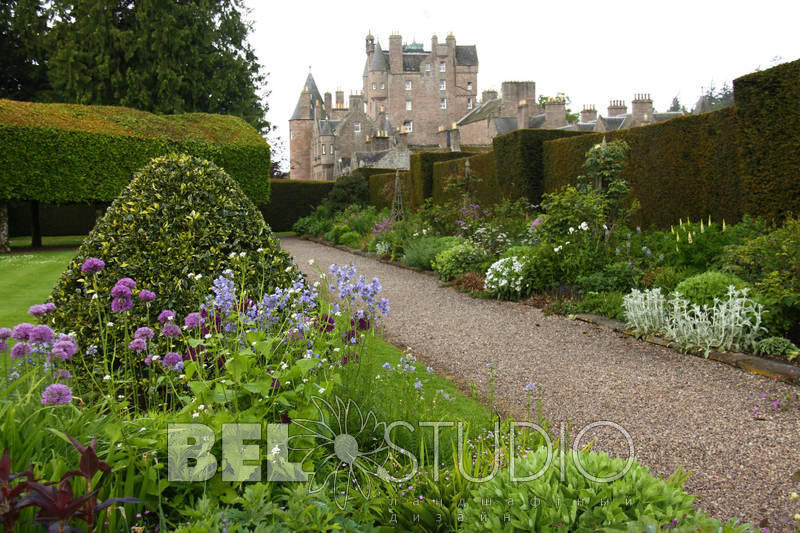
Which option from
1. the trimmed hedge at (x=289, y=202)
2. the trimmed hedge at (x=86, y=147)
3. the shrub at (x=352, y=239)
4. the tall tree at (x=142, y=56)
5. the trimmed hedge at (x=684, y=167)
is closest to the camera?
the trimmed hedge at (x=684, y=167)

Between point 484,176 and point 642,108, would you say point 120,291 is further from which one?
point 642,108

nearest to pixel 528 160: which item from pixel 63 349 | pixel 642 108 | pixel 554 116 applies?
pixel 63 349

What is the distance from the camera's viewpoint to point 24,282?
9.42 m

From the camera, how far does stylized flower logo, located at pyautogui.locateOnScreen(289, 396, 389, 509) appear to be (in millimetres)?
2213

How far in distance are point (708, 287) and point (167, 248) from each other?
4.88 metres

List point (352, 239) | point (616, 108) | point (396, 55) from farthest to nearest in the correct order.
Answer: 1. point (396, 55)
2. point (616, 108)
3. point (352, 239)

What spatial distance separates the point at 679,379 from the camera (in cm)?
446

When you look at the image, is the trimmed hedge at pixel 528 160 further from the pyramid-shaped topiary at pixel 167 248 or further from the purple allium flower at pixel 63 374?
the purple allium flower at pixel 63 374

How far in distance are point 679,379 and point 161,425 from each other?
387 cm

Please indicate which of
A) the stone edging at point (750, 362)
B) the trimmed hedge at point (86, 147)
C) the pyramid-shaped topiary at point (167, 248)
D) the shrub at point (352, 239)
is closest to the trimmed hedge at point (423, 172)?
the shrub at point (352, 239)

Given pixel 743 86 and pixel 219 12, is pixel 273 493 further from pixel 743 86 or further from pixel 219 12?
pixel 219 12

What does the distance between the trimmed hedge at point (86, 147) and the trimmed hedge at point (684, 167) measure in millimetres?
13098

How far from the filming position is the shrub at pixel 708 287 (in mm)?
5418

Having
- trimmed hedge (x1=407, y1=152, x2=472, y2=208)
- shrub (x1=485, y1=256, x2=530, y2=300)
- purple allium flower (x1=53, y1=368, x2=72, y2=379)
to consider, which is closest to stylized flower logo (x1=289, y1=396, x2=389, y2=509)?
purple allium flower (x1=53, y1=368, x2=72, y2=379)
